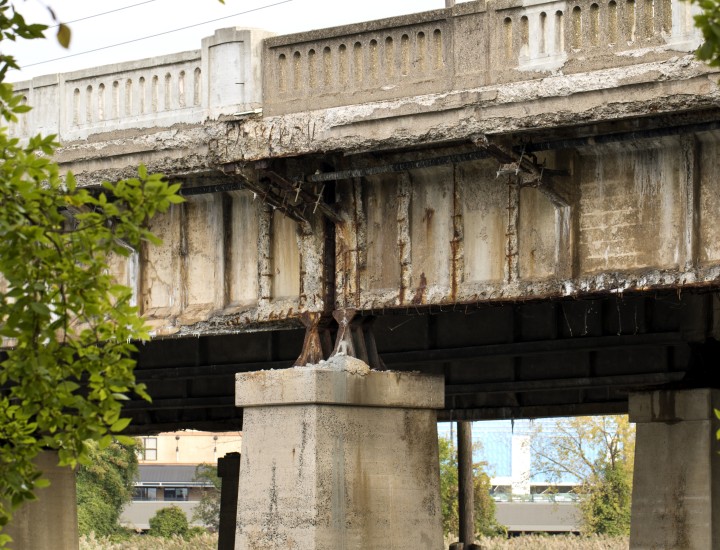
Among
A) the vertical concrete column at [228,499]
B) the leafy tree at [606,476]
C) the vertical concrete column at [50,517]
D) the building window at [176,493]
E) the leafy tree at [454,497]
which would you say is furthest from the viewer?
the building window at [176,493]

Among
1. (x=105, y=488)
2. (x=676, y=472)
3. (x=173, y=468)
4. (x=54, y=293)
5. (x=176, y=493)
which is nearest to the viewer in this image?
(x=54, y=293)

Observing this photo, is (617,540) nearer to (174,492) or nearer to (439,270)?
(439,270)

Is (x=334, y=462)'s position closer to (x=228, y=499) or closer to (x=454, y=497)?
(x=228, y=499)

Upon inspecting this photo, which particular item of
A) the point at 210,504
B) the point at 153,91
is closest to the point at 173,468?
the point at 210,504

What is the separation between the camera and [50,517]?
26.1m

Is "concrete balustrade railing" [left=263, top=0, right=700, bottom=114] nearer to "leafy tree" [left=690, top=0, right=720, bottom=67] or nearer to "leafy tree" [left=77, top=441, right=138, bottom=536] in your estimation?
"leafy tree" [left=690, top=0, right=720, bottom=67]

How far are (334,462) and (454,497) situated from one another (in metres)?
41.6

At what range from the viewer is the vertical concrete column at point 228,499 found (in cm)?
3491

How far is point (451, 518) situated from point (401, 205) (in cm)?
4061

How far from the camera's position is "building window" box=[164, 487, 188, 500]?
102 metres

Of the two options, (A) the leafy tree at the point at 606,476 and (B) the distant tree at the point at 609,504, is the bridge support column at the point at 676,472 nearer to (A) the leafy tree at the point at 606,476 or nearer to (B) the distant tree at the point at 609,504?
(A) the leafy tree at the point at 606,476

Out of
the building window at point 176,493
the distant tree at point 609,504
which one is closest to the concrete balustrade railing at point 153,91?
the distant tree at point 609,504

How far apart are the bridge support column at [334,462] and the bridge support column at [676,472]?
320cm

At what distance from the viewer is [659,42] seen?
599 inches
